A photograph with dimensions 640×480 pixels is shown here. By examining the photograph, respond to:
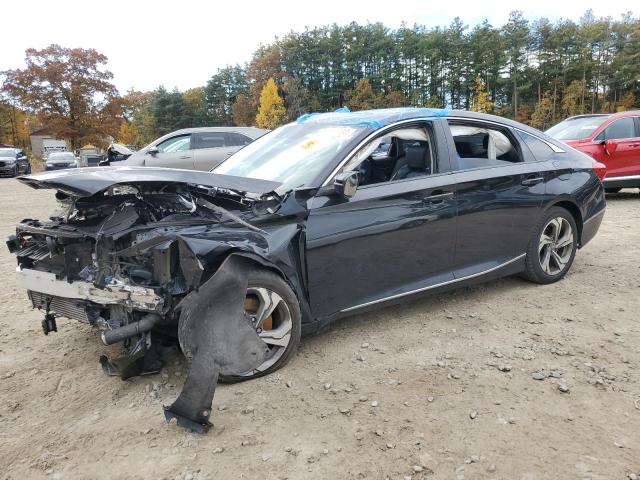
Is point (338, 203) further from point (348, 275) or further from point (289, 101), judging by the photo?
point (289, 101)

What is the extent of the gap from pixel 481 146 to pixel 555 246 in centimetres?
126

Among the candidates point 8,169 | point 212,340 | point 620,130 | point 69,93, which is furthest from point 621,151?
point 69,93

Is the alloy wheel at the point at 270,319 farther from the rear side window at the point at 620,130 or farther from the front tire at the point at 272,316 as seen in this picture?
the rear side window at the point at 620,130

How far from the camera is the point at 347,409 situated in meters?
2.62

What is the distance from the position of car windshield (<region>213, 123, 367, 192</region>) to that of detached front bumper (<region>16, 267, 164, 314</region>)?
3.58 feet

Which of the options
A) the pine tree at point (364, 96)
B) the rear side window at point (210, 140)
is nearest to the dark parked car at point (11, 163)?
the rear side window at point (210, 140)

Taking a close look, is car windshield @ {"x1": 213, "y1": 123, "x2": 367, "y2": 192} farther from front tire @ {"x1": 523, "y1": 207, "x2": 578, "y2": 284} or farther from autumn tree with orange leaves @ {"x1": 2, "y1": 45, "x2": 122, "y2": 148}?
autumn tree with orange leaves @ {"x1": 2, "y1": 45, "x2": 122, "y2": 148}

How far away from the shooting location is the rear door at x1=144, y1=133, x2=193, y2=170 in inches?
400

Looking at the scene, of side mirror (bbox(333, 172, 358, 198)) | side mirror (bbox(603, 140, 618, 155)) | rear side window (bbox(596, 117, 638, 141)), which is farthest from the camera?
rear side window (bbox(596, 117, 638, 141))

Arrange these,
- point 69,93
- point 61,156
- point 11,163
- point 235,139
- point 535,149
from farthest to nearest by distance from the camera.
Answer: point 69,93 → point 61,156 → point 11,163 → point 235,139 → point 535,149

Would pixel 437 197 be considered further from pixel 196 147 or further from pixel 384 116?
pixel 196 147

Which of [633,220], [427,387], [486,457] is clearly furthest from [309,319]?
[633,220]

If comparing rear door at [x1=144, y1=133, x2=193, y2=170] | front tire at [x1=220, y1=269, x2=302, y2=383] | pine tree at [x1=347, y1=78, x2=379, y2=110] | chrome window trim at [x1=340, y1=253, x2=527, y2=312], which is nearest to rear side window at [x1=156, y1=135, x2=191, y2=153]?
rear door at [x1=144, y1=133, x2=193, y2=170]

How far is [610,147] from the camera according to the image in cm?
949
